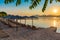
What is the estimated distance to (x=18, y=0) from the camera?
490 centimetres

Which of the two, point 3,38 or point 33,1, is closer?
point 33,1

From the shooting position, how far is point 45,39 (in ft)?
46.7

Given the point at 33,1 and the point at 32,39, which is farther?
the point at 32,39

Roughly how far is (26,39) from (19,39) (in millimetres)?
603

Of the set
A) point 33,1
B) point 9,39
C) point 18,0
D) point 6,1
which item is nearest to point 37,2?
point 33,1

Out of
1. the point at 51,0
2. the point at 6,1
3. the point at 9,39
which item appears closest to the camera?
the point at 6,1

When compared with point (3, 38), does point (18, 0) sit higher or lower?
higher

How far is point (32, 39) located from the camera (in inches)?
556

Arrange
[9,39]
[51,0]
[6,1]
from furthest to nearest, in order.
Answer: [9,39] → [51,0] → [6,1]

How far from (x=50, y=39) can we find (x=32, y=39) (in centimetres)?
151

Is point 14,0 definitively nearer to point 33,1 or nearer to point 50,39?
point 33,1

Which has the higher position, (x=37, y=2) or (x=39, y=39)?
(x=37, y=2)

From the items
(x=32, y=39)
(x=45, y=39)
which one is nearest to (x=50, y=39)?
(x=45, y=39)

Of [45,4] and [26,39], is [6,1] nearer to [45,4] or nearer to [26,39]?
[45,4]
